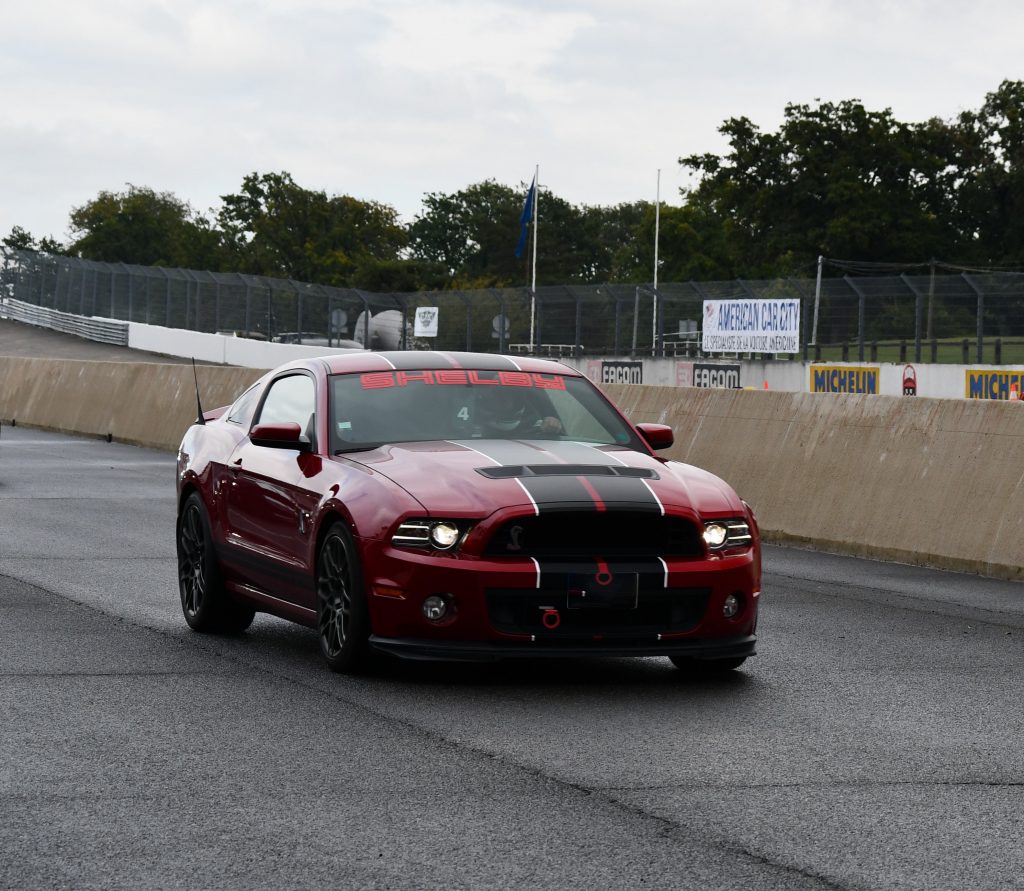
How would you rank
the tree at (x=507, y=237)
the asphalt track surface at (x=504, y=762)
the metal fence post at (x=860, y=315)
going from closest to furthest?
the asphalt track surface at (x=504, y=762) < the metal fence post at (x=860, y=315) < the tree at (x=507, y=237)

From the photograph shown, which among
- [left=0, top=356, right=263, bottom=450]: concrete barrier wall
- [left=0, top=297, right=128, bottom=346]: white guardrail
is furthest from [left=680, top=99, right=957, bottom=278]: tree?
[left=0, top=356, right=263, bottom=450]: concrete barrier wall

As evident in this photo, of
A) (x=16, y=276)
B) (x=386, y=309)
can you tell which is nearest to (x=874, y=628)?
(x=386, y=309)

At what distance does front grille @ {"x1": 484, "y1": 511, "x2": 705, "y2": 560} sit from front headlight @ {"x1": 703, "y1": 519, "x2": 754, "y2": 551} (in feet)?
0.37

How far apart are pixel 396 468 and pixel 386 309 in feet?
142

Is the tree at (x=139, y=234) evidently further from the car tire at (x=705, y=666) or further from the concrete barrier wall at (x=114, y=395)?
the car tire at (x=705, y=666)

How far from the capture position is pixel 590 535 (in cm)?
758

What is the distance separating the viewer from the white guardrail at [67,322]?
231 feet

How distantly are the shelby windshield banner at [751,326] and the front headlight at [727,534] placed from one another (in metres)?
32.5

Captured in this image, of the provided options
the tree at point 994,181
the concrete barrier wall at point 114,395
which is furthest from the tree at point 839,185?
the concrete barrier wall at point 114,395

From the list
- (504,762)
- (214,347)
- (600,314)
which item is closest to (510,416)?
(504,762)

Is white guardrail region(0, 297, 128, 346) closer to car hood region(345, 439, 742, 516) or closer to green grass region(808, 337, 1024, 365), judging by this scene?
green grass region(808, 337, 1024, 365)

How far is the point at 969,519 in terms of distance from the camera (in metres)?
13.0

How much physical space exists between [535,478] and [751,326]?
113 ft

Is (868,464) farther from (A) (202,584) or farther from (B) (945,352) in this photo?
(B) (945,352)
